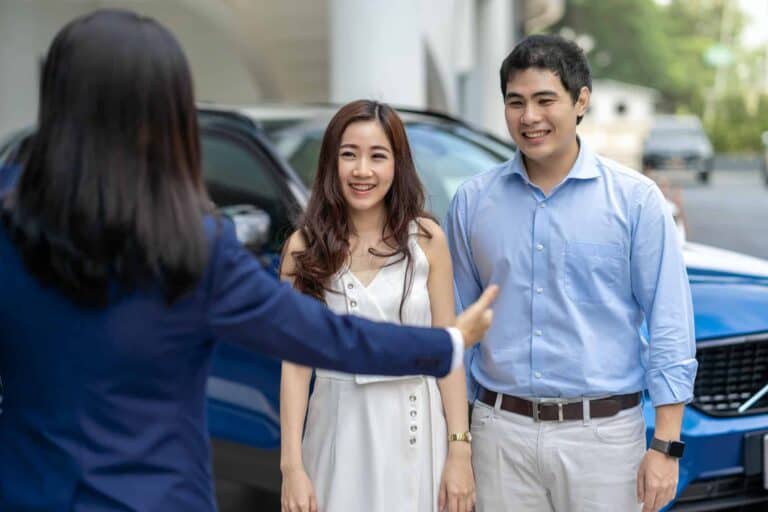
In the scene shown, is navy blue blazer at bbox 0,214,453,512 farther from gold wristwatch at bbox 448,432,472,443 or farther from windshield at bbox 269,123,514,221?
windshield at bbox 269,123,514,221

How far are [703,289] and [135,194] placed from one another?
2.76 metres

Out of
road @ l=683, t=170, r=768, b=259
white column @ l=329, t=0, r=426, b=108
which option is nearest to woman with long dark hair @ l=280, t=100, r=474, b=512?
white column @ l=329, t=0, r=426, b=108

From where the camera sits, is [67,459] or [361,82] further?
[361,82]

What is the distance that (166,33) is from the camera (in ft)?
6.16

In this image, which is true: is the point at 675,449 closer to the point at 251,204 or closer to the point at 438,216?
the point at 438,216

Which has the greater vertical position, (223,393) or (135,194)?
(135,194)

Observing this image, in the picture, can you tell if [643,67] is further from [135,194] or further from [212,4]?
[135,194]

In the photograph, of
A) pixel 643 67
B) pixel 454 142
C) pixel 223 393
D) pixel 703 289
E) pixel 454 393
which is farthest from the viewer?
pixel 643 67

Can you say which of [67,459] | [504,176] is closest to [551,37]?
[504,176]

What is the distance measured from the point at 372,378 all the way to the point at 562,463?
496mm

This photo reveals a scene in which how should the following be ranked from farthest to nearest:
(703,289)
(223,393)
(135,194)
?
(223,393) < (703,289) < (135,194)

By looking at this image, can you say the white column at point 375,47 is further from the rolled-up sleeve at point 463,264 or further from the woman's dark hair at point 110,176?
the woman's dark hair at point 110,176

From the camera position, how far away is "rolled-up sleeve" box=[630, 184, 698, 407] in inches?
110

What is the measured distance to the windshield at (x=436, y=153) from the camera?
486 centimetres
